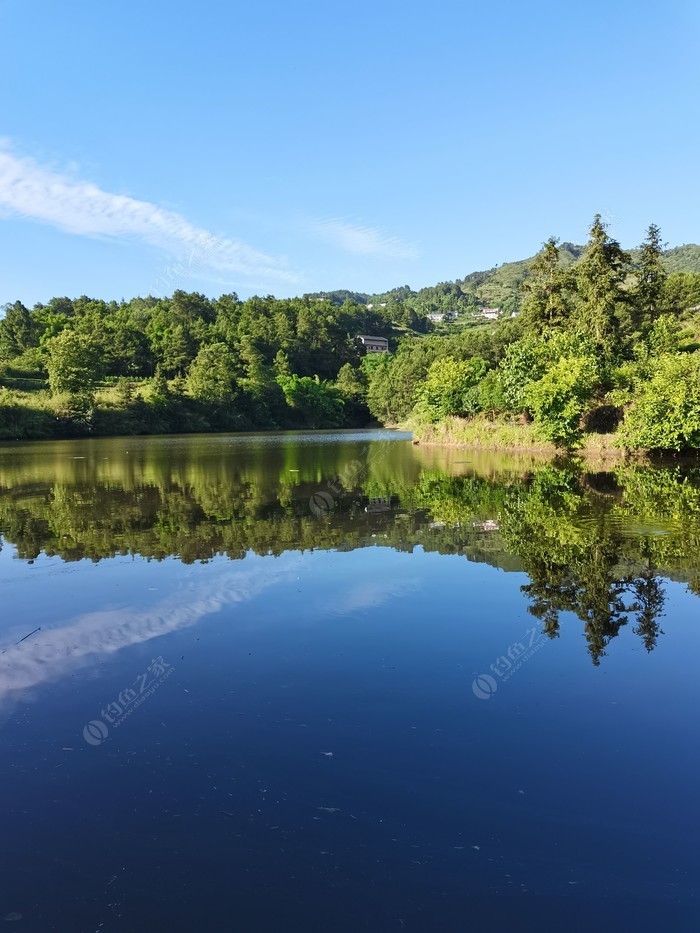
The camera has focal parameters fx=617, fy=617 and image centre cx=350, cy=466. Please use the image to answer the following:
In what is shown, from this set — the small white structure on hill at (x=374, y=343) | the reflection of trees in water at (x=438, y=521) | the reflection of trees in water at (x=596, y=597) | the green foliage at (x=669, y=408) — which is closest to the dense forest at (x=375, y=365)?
the green foliage at (x=669, y=408)

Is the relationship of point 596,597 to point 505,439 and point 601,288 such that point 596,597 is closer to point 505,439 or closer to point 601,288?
point 505,439

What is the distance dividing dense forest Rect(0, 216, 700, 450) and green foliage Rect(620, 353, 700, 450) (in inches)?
3.4

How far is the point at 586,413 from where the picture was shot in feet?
143

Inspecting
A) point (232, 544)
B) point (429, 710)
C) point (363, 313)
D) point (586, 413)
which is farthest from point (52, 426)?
point (363, 313)

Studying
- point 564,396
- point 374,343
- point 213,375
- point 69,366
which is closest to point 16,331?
point 69,366

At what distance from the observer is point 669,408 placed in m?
33.7

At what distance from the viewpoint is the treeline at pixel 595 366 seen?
34.5 m

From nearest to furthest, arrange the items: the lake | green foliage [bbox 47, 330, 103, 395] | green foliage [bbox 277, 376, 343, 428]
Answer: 1. the lake
2. green foliage [bbox 47, 330, 103, 395]
3. green foliage [bbox 277, 376, 343, 428]

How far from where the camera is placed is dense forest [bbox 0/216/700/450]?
133ft

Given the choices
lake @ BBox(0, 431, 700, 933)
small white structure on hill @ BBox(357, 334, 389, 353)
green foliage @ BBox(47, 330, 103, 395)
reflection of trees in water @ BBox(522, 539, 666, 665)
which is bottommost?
lake @ BBox(0, 431, 700, 933)

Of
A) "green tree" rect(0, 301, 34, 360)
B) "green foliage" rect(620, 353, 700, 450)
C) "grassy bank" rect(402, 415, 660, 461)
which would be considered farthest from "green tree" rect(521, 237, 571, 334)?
"green tree" rect(0, 301, 34, 360)

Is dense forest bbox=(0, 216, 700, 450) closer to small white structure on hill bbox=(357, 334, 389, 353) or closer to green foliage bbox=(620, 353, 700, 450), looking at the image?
green foliage bbox=(620, 353, 700, 450)

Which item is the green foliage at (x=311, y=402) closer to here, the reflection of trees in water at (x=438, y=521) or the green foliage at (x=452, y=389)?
the green foliage at (x=452, y=389)

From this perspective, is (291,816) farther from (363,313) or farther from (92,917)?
(363,313)
